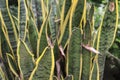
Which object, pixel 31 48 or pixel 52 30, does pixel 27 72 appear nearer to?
pixel 31 48

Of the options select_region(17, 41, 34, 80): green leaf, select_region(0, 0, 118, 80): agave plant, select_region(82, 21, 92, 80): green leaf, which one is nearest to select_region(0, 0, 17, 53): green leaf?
select_region(0, 0, 118, 80): agave plant

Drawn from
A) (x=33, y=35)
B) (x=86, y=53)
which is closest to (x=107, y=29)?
(x=86, y=53)

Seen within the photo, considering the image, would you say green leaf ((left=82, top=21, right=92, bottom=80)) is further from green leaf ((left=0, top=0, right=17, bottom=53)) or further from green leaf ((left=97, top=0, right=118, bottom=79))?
green leaf ((left=0, top=0, right=17, bottom=53))

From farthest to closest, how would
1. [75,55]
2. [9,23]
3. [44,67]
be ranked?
[9,23] < [75,55] < [44,67]

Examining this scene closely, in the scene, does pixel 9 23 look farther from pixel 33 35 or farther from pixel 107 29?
pixel 107 29

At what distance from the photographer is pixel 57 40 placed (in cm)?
131

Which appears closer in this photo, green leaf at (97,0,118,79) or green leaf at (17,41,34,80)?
green leaf at (17,41,34,80)

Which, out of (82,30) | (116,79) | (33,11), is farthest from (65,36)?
(116,79)

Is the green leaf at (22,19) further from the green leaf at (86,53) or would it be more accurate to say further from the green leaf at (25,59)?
the green leaf at (86,53)

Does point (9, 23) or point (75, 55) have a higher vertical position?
point (9, 23)

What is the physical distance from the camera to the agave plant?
4.11 ft

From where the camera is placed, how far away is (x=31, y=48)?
134cm

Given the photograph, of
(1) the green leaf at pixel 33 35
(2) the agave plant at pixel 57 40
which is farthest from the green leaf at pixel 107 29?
(1) the green leaf at pixel 33 35

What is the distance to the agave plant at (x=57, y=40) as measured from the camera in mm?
1252
